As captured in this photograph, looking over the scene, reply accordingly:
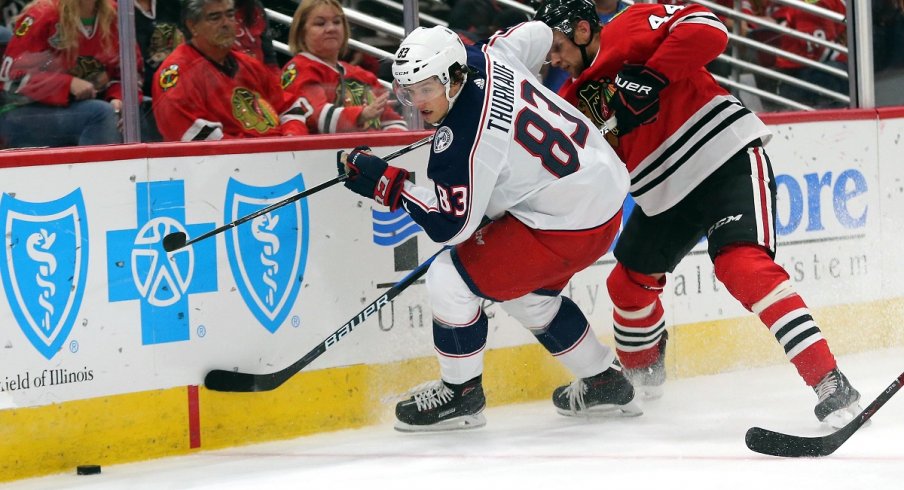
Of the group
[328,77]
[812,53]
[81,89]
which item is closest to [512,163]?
[328,77]

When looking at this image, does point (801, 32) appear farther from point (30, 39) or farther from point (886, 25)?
point (30, 39)

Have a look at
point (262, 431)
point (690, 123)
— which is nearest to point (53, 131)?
point (262, 431)

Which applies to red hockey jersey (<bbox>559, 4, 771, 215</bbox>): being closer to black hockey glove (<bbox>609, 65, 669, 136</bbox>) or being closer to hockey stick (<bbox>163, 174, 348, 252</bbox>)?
black hockey glove (<bbox>609, 65, 669, 136</bbox>)

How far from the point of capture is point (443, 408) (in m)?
3.75

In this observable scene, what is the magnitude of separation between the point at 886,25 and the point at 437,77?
2333 millimetres

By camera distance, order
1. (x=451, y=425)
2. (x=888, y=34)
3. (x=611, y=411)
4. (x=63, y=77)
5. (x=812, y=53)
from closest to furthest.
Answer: (x=63, y=77)
(x=451, y=425)
(x=611, y=411)
(x=888, y=34)
(x=812, y=53)

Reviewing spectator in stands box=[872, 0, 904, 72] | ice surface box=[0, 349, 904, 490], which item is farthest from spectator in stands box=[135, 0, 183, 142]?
spectator in stands box=[872, 0, 904, 72]

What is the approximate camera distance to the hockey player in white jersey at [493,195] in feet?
11.1

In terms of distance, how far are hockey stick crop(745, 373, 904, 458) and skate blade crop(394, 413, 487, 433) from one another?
0.85m

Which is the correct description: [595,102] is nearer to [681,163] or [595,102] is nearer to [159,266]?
[681,163]

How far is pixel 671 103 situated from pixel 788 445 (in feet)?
3.34

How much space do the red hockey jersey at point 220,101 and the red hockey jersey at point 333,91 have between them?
4cm

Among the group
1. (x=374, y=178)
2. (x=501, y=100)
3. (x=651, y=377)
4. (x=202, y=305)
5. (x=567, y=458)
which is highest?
(x=501, y=100)

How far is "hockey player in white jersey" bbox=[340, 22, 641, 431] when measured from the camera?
11.1 feet
